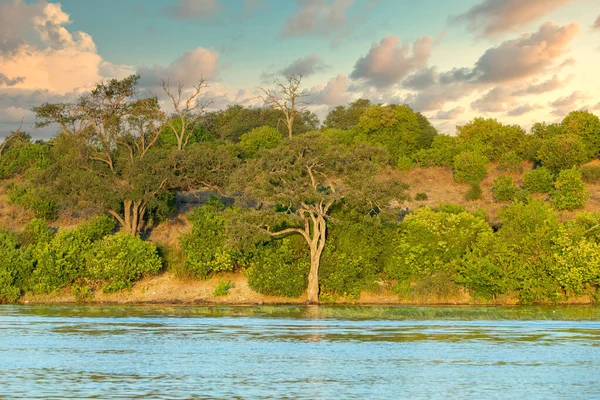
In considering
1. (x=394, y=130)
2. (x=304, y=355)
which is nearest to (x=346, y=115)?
(x=394, y=130)

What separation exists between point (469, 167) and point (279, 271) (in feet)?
130

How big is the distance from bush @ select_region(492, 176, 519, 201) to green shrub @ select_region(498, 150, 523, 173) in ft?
24.3

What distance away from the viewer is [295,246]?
6519 cm

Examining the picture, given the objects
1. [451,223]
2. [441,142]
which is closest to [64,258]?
[451,223]

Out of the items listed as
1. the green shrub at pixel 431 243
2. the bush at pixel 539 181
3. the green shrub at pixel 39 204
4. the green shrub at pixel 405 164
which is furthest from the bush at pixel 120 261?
Result: the green shrub at pixel 405 164

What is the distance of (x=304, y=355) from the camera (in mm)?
31000

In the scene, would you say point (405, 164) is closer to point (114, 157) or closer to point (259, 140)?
point (259, 140)

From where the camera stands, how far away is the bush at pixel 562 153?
309 feet

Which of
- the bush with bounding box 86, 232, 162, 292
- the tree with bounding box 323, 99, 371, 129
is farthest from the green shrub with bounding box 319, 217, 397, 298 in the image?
the tree with bounding box 323, 99, 371, 129

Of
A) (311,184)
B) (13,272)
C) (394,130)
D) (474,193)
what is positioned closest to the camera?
(311,184)

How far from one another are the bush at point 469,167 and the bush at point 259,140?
20.6 m

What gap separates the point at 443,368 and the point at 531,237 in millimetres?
35152

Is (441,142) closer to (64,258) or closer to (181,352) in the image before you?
(64,258)

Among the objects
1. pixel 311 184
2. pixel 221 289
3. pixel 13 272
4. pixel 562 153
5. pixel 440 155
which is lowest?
pixel 221 289
